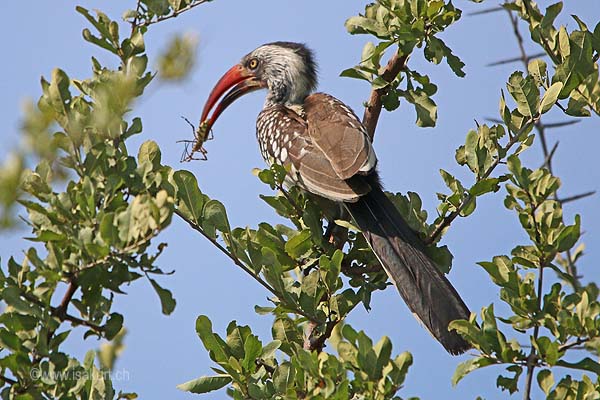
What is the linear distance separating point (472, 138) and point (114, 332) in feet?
4.87

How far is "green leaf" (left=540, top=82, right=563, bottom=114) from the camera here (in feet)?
10.3

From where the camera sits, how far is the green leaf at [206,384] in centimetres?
290

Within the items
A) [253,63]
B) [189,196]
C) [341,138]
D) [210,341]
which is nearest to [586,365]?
[210,341]

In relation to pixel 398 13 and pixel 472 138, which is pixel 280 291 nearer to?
pixel 472 138

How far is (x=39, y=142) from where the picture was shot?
1.74 meters

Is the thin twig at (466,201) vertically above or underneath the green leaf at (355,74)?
underneath

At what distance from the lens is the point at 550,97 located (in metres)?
3.17

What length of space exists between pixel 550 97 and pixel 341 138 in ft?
4.43

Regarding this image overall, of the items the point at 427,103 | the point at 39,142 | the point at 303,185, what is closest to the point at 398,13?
the point at 427,103

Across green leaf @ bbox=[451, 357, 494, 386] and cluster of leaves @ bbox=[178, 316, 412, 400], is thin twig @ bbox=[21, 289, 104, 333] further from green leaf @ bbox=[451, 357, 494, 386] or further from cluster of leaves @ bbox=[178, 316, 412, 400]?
green leaf @ bbox=[451, 357, 494, 386]

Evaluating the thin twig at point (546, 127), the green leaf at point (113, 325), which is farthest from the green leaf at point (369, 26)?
the green leaf at point (113, 325)

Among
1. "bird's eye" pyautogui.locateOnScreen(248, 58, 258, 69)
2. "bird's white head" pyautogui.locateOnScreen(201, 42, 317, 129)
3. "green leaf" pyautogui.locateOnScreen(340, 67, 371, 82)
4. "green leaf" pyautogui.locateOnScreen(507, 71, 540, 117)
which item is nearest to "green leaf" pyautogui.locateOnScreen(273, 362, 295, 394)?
"green leaf" pyautogui.locateOnScreen(507, 71, 540, 117)

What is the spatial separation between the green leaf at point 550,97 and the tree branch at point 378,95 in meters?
0.81

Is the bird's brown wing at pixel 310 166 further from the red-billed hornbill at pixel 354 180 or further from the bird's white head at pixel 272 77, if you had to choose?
the bird's white head at pixel 272 77
